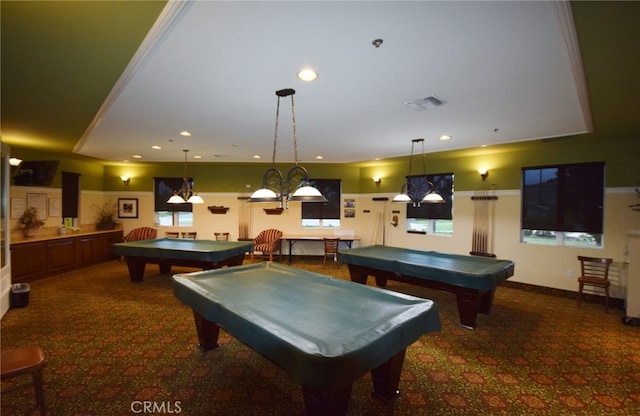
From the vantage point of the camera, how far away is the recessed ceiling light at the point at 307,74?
103 inches

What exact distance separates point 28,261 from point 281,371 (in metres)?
6.23

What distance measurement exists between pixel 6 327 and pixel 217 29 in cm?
466

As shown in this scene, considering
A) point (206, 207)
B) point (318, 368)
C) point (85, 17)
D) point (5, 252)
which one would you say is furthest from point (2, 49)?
point (206, 207)

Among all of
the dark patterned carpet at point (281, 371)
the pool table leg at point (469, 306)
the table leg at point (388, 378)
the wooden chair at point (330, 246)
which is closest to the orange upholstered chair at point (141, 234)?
the dark patterned carpet at point (281, 371)

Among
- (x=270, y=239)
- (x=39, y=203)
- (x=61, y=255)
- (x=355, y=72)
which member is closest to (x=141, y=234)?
(x=61, y=255)

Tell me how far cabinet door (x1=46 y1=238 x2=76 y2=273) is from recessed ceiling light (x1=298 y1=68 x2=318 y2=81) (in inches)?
274

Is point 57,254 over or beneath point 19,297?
over

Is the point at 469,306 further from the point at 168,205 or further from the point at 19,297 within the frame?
the point at 168,205

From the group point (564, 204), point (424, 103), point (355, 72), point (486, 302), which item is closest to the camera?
point (355, 72)

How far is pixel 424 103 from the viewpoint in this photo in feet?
10.9

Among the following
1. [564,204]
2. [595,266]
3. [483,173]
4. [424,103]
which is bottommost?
[595,266]

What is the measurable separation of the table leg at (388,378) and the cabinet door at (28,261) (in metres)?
7.05

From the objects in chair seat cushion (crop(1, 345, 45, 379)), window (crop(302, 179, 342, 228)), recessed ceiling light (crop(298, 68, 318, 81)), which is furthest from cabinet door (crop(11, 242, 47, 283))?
recessed ceiling light (crop(298, 68, 318, 81))

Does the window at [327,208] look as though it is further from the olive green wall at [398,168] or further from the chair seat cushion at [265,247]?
the chair seat cushion at [265,247]
